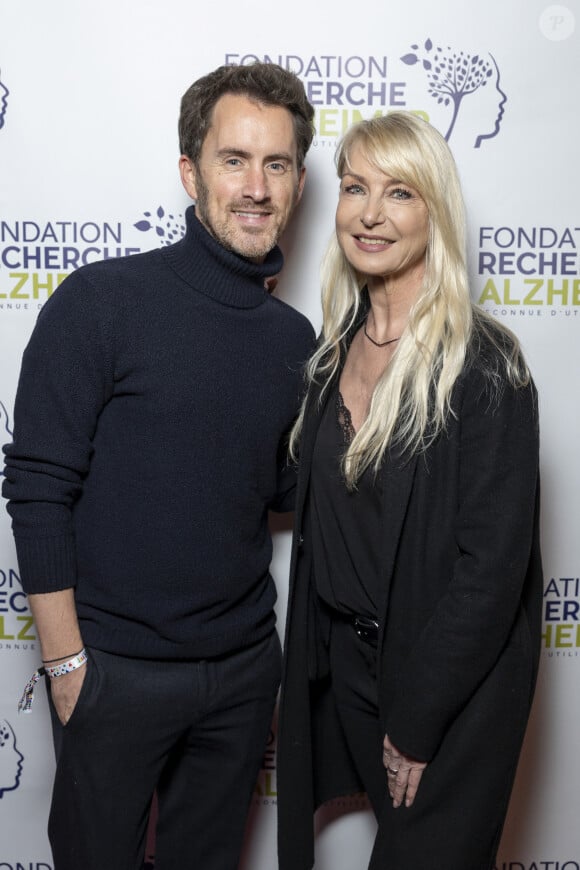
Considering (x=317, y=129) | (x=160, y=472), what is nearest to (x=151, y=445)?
(x=160, y=472)

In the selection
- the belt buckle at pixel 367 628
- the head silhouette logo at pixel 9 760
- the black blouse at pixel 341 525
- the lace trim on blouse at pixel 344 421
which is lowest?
the head silhouette logo at pixel 9 760

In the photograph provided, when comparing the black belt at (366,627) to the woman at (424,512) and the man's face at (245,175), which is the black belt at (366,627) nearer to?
the woman at (424,512)

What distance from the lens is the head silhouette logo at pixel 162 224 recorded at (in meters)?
1.83

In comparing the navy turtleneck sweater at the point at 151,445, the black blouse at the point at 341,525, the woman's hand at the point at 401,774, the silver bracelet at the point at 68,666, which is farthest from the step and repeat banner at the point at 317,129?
the woman's hand at the point at 401,774

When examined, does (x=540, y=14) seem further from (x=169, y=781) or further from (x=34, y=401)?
(x=169, y=781)

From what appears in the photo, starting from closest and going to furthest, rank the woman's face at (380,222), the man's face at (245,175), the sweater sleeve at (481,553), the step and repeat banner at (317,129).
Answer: the sweater sleeve at (481,553) → the woman's face at (380,222) → the man's face at (245,175) → the step and repeat banner at (317,129)

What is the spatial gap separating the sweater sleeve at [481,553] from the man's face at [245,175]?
0.49 meters

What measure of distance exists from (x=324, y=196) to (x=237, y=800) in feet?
4.03

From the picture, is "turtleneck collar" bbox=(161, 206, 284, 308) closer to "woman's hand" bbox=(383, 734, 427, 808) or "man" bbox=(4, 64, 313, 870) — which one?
"man" bbox=(4, 64, 313, 870)

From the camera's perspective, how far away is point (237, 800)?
1628mm

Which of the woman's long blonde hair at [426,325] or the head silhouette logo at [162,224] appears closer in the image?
the woman's long blonde hair at [426,325]

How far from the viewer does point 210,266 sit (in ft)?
4.93

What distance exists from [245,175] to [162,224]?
1.28 feet

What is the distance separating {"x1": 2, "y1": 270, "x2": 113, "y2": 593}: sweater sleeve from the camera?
1378 mm
